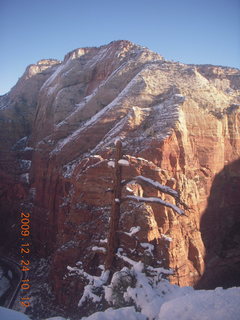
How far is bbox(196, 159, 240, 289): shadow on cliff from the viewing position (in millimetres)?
17781

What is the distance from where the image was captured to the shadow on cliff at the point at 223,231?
17.8m

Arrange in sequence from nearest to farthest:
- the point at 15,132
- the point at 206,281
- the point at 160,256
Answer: the point at 160,256 → the point at 206,281 → the point at 15,132

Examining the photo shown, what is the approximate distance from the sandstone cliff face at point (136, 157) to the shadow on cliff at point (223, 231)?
0.13m

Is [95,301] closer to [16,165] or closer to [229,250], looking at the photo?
[229,250]

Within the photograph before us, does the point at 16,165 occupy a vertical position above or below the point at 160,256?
above

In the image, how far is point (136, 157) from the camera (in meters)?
16.0

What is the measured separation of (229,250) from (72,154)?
1458 centimetres

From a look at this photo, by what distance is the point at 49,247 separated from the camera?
2364cm

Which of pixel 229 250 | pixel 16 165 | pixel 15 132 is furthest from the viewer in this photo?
pixel 15 132

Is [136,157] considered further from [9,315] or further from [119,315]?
[9,315]

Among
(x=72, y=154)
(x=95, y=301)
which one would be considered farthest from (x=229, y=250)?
(x=95, y=301)

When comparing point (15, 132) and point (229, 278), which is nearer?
point (229, 278)
